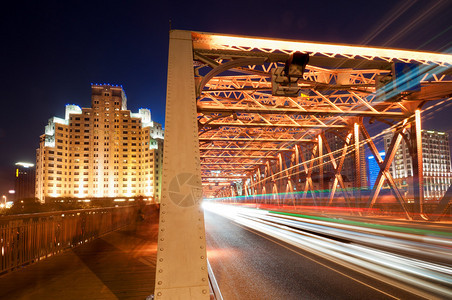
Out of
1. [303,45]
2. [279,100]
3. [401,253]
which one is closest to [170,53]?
[303,45]

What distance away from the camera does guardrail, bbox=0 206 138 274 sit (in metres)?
7.51

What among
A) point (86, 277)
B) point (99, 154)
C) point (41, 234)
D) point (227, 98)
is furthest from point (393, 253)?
point (99, 154)

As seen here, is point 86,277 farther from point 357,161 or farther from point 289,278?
point 357,161

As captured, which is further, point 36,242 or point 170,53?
point 36,242

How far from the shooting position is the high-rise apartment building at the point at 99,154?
120500 millimetres

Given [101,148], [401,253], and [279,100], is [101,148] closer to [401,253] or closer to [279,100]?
[279,100]

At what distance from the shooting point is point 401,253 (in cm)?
996

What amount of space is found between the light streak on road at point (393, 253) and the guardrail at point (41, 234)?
27.9 ft

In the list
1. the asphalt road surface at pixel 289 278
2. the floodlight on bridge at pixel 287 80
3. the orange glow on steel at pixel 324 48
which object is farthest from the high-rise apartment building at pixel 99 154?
the floodlight on bridge at pixel 287 80

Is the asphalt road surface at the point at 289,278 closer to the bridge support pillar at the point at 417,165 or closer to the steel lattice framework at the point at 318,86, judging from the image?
the steel lattice framework at the point at 318,86

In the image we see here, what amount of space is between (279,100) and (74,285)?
60.2 feet

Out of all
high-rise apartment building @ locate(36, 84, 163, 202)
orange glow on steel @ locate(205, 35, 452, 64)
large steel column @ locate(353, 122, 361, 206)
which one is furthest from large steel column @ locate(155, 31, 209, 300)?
high-rise apartment building @ locate(36, 84, 163, 202)

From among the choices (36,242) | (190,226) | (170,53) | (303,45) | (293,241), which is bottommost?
(293,241)

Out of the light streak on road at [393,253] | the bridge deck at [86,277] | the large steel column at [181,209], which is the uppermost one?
the large steel column at [181,209]
